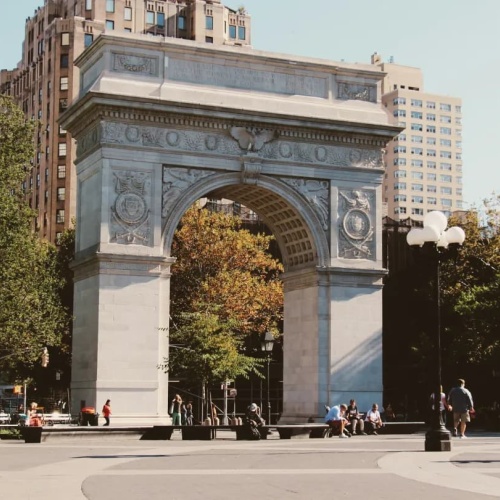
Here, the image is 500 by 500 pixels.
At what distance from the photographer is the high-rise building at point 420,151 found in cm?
14688

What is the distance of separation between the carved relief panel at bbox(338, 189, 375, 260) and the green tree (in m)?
12.6

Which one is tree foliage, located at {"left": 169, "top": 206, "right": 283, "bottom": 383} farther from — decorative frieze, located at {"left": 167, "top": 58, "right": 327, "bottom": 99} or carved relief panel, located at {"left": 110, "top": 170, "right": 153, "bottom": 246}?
carved relief panel, located at {"left": 110, "top": 170, "right": 153, "bottom": 246}

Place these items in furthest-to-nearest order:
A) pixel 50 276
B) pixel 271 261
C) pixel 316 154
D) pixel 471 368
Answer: pixel 271 261, pixel 471 368, pixel 50 276, pixel 316 154

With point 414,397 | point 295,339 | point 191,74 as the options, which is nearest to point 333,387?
point 295,339

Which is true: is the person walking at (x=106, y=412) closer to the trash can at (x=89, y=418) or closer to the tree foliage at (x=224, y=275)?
the trash can at (x=89, y=418)

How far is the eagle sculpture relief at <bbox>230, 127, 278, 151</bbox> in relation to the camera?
4348 cm

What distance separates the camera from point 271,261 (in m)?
66.0

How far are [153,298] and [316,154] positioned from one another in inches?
355

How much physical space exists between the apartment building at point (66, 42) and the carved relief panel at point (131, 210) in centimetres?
5627

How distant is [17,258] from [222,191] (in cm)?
884

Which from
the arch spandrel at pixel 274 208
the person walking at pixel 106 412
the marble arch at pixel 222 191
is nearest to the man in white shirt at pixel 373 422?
the marble arch at pixel 222 191

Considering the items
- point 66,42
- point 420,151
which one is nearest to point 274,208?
point 66,42

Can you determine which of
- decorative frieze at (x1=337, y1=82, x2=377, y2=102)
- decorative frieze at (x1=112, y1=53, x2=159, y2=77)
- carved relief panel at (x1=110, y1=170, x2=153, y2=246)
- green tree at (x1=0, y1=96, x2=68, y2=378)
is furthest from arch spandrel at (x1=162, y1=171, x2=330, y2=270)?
green tree at (x1=0, y1=96, x2=68, y2=378)

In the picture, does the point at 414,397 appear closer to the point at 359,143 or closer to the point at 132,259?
the point at 359,143
